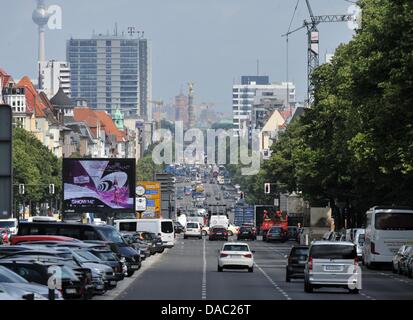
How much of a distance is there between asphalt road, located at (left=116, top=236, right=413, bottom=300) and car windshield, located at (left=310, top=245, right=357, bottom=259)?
1.21m

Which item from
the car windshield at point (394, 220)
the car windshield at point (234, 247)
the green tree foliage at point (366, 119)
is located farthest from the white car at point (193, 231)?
the car windshield at point (234, 247)

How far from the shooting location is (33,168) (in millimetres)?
166250

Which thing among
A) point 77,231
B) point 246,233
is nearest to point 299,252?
point 77,231

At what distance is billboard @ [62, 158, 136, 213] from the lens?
101375mm

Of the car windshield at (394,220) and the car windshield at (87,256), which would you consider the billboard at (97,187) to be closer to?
the car windshield at (394,220)

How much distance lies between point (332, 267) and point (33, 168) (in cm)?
11902

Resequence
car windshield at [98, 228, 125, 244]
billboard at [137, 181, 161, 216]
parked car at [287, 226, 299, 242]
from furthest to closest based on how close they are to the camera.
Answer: parked car at [287, 226, 299, 242], billboard at [137, 181, 161, 216], car windshield at [98, 228, 125, 244]

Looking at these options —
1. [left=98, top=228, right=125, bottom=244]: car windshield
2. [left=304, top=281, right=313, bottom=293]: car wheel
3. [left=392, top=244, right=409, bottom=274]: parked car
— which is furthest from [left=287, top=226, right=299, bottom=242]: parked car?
[left=304, top=281, right=313, bottom=293]: car wheel

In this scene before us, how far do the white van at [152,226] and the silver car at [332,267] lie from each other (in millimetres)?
57209

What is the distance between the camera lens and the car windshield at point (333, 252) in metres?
49.5

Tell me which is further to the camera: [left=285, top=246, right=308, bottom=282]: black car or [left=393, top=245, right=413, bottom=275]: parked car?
[left=393, top=245, right=413, bottom=275]: parked car

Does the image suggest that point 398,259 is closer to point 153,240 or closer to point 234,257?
point 234,257

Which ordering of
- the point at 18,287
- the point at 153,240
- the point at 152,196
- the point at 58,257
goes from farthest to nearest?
the point at 152,196 → the point at 153,240 → the point at 58,257 → the point at 18,287

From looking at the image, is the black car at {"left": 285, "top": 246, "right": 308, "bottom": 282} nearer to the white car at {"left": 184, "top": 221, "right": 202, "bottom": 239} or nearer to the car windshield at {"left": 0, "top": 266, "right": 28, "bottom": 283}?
the car windshield at {"left": 0, "top": 266, "right": 28, "bottom": 283}
